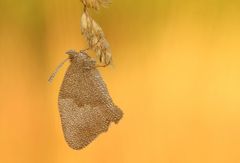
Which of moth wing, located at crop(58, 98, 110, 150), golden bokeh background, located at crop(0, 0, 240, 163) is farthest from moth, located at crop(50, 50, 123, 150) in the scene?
golden bokeh background, located at crop(0, 0, 240, 163)

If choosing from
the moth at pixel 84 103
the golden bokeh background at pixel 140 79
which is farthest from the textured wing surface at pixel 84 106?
the golden bokeh background at pixel 140 79

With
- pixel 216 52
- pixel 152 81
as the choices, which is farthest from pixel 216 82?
pixel 152 81

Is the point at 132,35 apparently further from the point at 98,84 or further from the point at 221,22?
the point at 98,84

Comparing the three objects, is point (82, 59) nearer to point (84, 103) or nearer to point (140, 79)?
point (84, 103)

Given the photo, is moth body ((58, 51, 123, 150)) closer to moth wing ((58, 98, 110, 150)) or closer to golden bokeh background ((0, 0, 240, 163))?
moth wing ((58, 98, 110, 150))

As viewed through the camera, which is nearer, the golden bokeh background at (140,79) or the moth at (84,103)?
the moth at (84,103)

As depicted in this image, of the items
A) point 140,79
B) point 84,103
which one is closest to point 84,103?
point 84,103

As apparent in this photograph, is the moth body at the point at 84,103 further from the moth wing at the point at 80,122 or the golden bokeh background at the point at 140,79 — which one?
the golden bokeh background at the point at 140,79
